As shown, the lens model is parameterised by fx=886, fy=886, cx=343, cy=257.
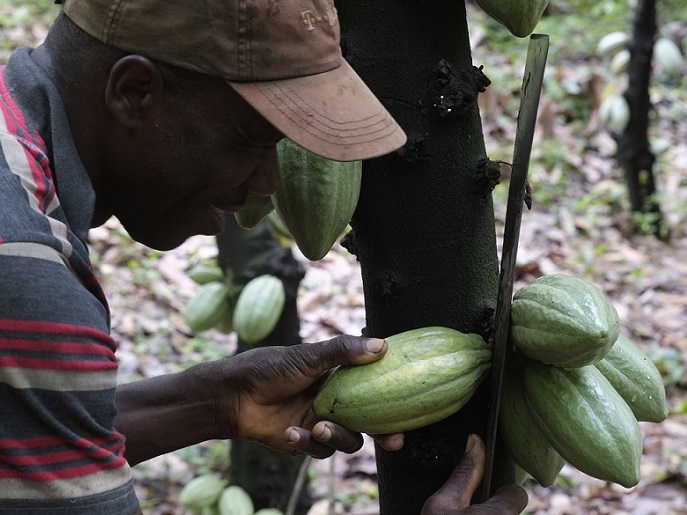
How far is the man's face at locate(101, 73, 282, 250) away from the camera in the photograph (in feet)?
3.89

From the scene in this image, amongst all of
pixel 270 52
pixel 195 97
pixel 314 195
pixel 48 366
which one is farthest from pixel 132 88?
pixel 48 366

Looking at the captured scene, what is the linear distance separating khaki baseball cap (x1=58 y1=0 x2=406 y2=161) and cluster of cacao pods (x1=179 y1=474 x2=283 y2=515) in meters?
1.76

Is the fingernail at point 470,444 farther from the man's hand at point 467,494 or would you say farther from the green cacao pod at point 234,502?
the green cacao pod at point 234,502

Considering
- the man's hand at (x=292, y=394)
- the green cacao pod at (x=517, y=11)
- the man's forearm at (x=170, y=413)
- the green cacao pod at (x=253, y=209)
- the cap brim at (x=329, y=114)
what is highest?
the green cacao pod at (x=517, y=11)

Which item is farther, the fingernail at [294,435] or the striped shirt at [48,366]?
the fingernail at [294,435]

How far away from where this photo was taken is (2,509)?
3.16 ft

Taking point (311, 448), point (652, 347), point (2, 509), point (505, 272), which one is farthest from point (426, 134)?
point (652, 347)

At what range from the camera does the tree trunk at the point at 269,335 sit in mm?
2664

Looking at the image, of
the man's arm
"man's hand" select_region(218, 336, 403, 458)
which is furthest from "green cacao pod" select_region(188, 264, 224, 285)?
"man's hand" select_region(218, 336, 403, 458)

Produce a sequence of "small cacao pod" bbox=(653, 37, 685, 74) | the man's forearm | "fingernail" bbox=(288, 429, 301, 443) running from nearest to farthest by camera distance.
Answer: "fingernail" bbox=(288, 429, 301, 443)
the man's forearm
"small cacao pod" bbox=(653, 37, 685, 74)

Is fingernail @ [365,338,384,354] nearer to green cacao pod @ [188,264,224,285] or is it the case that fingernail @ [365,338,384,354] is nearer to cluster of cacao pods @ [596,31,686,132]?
green cacao pod @ [188,264,224,285]

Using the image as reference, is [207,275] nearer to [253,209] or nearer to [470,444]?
[253,209]

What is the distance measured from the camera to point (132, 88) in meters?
1.17

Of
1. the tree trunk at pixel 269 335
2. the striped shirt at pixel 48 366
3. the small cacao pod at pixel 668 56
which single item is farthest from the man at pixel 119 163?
the small cacao pod at pixel 668 56
